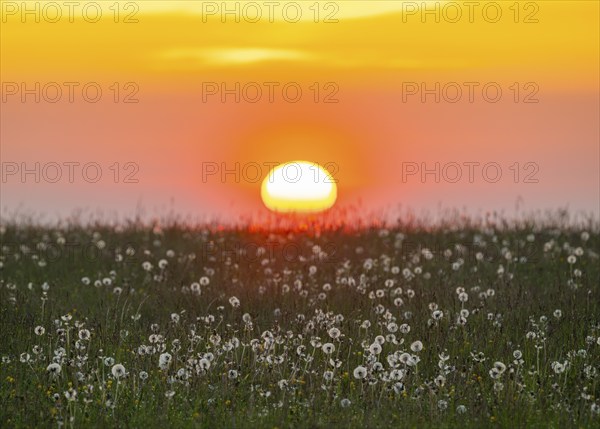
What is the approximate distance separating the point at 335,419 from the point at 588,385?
8.35ft

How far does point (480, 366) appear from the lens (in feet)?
27.9

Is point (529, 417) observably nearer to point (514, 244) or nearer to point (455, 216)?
point (514, 244)

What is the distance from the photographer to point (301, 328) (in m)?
9.88

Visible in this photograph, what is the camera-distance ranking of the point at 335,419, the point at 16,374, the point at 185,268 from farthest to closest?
1. the point at 185,268
2. the point at 16,374
3. the point at 335,419

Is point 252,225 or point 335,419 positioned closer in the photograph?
point 335,419

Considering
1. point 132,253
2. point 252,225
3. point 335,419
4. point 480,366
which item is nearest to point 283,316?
point 480,366

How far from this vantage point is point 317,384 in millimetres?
7734

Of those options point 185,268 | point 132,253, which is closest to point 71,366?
point 185,268

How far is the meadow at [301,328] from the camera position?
7270mm

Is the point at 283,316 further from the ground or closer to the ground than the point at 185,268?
closer to the ground

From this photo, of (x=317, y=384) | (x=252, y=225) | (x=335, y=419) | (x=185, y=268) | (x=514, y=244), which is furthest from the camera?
(x=252, y=225)

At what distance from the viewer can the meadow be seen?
7270 mm

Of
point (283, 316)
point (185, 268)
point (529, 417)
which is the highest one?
point (185, 268)

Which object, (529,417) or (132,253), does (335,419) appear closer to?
(529,417)
